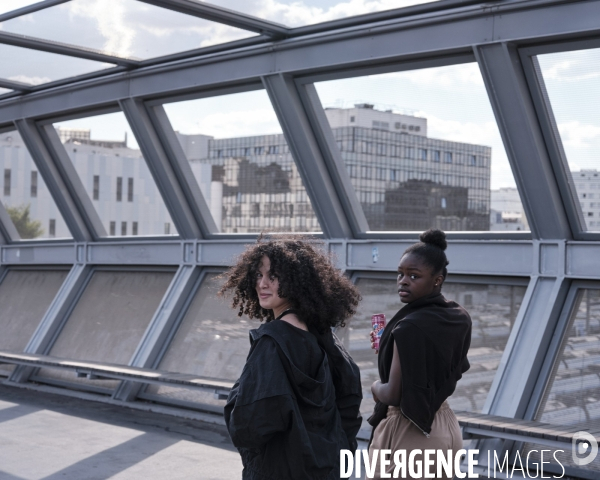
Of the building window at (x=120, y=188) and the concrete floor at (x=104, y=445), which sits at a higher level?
the building window at (x=120, y=188)

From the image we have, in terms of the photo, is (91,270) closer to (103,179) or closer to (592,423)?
(103,179)

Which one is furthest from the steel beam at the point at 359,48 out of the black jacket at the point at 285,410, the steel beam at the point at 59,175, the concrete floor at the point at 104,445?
the black jacket at the point at 285,410

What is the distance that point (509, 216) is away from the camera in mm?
6332

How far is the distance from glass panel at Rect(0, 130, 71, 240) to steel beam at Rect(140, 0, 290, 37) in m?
4.61

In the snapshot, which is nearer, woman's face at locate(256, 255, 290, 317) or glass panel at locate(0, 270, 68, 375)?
woman's face at locate(256, 255, 290, 317)

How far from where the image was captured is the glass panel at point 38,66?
7.54 m

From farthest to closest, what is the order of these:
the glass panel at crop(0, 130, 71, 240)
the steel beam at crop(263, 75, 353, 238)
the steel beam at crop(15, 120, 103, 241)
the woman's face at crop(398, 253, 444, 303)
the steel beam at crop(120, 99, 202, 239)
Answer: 1. the glass panel at crop(0, 130, 71, 240)
2. the steel beam at crop(15, 120, 103, 241)
3. the steel beam at crop(120, 99, 202, 239)
4. the steel beam at crop(263, 75, 353, 238)
5. the woman's face at crop(398, 253, 444, 303)

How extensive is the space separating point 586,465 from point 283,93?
12.7 feet

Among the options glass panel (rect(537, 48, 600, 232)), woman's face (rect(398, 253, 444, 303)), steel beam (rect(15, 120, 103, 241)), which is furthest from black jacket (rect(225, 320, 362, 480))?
steel beam (rect(15, 120, 103, 241))

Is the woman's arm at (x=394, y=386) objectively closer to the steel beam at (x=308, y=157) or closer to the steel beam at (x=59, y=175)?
the steel beam at (x=308, y=157)

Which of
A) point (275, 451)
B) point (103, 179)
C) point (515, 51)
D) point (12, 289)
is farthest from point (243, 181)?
point (275, 451)

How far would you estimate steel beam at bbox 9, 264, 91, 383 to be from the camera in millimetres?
9547

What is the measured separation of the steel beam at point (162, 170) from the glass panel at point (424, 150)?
2.12m

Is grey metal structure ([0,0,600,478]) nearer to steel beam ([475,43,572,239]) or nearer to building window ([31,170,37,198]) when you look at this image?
steel beam ([475,43,572,239])
